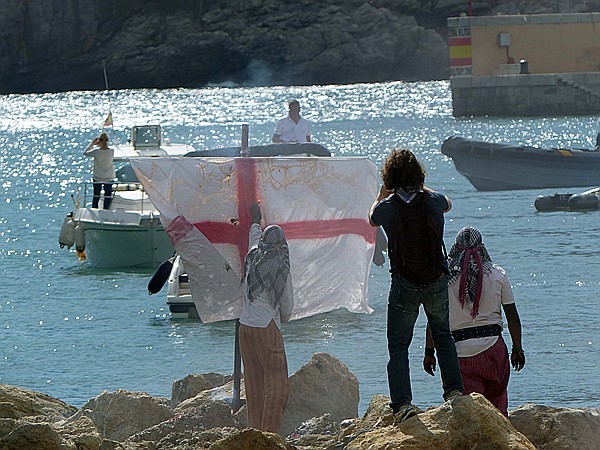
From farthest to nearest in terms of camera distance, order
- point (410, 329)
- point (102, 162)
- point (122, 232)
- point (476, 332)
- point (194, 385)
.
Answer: point (102, 162) < point (122, 232) < point (194, 385) < point (476, 332) < point (410, 329)

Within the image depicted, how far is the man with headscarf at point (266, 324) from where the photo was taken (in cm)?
729

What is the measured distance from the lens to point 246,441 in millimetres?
6016

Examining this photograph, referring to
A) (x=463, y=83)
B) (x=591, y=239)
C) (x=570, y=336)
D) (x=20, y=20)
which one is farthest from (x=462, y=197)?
(x=20, y=20)

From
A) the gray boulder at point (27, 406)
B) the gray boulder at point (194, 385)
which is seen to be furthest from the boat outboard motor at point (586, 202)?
the gray boulder at point (27, 406)

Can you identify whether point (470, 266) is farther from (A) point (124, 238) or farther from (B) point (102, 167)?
(B) point (102, 167)

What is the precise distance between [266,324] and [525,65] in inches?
1688

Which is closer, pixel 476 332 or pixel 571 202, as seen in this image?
pixel 476 332

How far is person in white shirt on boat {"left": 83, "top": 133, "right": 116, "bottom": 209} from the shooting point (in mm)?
20219

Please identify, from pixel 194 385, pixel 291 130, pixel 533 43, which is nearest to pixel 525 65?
pixel 533 43

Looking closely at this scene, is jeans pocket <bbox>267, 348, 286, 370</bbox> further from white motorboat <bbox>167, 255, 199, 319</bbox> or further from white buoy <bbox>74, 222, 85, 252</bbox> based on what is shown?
white buoy <bbox>74, 222, 85, 252</bbox>

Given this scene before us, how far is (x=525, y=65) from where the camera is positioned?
160 ft

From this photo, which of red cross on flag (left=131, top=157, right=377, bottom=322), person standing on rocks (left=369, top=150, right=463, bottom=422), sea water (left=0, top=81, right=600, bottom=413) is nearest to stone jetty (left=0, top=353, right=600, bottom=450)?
person standing on rocks (left=369, top=150, right=463, bottom=422)

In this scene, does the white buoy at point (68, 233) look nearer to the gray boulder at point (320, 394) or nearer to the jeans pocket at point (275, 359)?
the gray boulder at point (320, 394)

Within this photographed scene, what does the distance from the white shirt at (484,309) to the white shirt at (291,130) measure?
1006 cm
